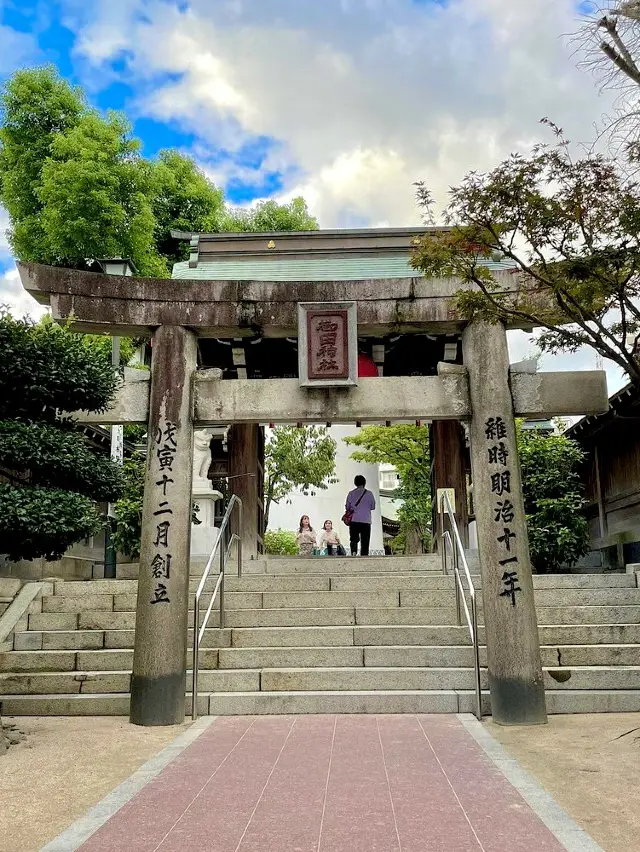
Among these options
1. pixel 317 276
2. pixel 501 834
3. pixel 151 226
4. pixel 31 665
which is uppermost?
pixel 151 226

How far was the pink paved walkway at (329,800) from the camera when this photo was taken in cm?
366

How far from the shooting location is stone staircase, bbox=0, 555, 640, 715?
7258 millimetres

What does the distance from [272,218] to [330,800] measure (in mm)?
27436

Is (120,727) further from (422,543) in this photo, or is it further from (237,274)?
(422,543)

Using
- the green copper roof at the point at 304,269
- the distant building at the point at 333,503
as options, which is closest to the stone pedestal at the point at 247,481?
the green copper roof at the point at 304,269

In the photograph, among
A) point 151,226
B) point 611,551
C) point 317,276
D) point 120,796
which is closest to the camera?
point 120,796

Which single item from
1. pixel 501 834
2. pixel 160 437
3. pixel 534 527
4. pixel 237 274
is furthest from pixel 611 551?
pixel 501 834

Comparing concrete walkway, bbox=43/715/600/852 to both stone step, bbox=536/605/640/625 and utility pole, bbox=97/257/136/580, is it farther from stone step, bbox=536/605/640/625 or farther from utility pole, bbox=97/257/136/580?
utility pole, bbox=97/257/136/580

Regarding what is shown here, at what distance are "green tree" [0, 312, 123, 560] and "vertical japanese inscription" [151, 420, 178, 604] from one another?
66 centimetres

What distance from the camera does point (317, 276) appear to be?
35.4 feet

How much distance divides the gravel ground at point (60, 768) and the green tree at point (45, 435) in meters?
1.57

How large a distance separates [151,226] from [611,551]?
15.4m

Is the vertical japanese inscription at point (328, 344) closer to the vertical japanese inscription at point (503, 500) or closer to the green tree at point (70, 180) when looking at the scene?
the vertical japanese inscription at point (503, 500)

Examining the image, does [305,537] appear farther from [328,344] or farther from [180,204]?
[180,204]
